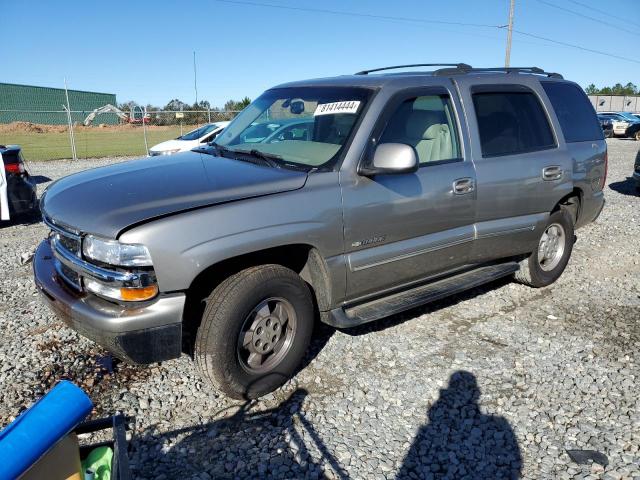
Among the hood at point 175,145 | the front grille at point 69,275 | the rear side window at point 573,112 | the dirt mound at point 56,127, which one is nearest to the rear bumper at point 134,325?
the front grille at point 69,275

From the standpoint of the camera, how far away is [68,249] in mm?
3018

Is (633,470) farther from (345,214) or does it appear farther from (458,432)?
(345,214)

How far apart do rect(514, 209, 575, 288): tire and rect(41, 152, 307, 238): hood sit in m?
2.83

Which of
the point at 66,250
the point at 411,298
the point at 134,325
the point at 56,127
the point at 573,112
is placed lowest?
the point at 411,298

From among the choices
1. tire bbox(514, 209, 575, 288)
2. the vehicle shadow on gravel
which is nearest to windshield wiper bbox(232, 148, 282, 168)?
tire bbox(514, 209, 575, 288)

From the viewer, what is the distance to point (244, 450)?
2.75 m

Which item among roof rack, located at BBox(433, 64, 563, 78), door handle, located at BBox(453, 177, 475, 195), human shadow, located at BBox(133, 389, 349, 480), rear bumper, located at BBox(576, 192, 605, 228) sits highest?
roof rack, located at BBox(433, 64, 563, 78)

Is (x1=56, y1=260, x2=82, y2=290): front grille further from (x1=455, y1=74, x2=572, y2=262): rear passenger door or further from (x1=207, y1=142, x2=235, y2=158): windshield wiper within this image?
(x1=455, y1=74, x2=572, y2=262): rear passenger door

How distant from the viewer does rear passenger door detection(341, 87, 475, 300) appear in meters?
3.37

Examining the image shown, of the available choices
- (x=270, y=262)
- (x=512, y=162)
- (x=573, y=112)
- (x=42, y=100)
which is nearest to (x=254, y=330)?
(x=270, y=262)

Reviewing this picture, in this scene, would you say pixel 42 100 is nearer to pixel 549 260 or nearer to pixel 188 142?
pixel 188 142

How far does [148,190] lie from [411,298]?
1.98 metres

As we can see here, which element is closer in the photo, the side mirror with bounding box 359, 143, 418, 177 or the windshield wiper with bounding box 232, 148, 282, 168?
the side mirror with bounding box 359, 143, 418, 177

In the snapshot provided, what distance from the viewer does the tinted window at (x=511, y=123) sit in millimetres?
4160
